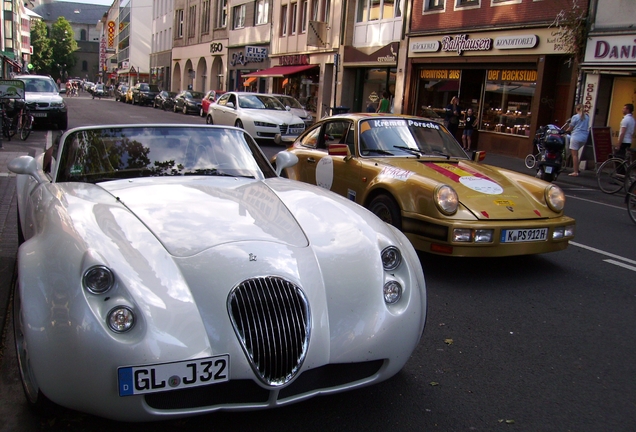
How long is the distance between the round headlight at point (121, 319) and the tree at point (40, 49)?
117 metres

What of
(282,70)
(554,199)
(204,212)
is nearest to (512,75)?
(554,199)

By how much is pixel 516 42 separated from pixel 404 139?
14.0m

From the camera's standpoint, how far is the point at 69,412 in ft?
9.20

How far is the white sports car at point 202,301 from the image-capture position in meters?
2.37

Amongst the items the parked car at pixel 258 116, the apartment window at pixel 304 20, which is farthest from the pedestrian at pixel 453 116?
the apartment window at pixel 304 20

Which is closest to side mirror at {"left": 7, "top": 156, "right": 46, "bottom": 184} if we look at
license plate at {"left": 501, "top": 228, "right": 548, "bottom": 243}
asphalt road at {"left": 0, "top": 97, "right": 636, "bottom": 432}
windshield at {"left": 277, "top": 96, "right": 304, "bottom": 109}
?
asphalt road at {"left": 0, "top": 97, "right": 636, "bottom": 432}

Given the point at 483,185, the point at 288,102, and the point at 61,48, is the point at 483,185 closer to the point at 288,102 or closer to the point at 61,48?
the point at 288,102

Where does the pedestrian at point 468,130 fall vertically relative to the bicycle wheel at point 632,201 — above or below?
above

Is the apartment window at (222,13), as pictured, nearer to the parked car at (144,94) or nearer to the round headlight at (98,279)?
the parked car at (144,94)

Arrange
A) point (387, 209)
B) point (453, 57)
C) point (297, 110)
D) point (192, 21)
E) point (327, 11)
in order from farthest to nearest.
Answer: point (192, 21)
point (327, 11)
point (453, 57)
point (297, 110)
point (387, 209)

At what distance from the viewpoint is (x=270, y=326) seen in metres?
2.51

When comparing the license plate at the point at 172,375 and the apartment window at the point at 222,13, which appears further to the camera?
the apartment window at the point at 222,13

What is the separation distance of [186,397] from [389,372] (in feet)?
3.17

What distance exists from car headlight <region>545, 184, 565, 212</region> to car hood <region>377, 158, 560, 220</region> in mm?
46
